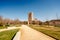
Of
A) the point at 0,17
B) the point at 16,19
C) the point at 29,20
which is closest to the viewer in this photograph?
the point at 0,17

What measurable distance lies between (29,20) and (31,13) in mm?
9549

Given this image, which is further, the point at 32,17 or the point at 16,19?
the point at 32,17

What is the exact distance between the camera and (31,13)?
347 ft

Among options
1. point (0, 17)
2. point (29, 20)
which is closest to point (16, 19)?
point (29, 20)

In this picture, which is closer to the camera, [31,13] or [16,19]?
[16,19]

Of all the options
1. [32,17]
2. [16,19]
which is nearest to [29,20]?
[32,17]

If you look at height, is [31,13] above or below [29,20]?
above

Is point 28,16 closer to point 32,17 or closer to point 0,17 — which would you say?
point 32,17

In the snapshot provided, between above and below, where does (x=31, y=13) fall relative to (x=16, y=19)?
above

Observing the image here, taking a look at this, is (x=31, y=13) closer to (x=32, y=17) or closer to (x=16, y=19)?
(x=32, y=17)

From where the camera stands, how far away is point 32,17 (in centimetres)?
10512

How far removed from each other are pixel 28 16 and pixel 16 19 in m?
22.5

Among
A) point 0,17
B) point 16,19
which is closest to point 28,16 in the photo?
point 16,19

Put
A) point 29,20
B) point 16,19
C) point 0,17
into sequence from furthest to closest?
point 29,20 → point 16,19 → point 0,17
